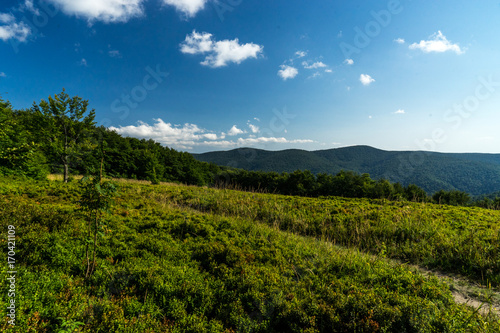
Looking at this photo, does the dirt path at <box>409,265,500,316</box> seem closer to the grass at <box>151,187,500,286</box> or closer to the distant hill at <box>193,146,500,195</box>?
the grass at <box>151,187,500,286</box>

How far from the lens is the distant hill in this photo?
112m

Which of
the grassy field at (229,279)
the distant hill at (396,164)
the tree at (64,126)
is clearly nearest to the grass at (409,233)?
the grassy field at (229,279)

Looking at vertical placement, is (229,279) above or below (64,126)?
below

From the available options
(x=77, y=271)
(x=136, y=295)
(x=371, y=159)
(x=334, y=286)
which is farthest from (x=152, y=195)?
(x=371, y=159)

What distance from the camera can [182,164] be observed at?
189 feet

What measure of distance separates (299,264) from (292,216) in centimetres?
483

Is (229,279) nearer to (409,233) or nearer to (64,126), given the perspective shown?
(409,233)

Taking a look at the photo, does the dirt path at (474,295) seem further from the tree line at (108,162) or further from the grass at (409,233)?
the tree line at (108,162)

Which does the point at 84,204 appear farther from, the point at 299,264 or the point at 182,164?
the point at 182,164

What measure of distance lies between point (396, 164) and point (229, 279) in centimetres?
16202

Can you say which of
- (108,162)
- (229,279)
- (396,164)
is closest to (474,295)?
(229,279)

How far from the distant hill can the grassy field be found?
387 ft

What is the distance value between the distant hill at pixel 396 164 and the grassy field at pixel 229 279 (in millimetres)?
117920

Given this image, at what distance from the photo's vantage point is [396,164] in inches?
5192
